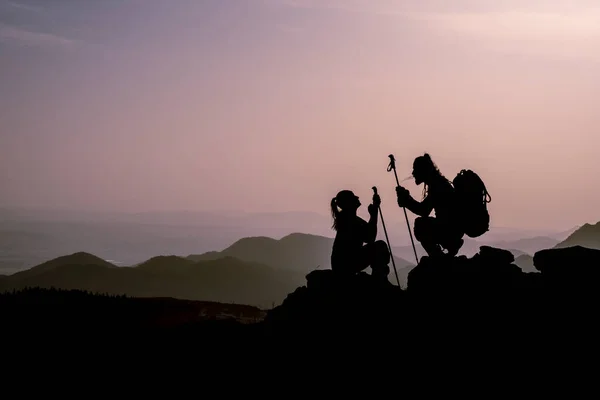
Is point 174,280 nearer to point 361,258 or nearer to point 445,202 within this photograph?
point 361,258

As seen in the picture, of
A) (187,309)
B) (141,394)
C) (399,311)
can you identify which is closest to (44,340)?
(141,394)

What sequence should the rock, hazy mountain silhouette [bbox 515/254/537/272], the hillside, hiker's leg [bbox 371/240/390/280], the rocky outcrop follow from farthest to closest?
hazy mountain silhouette [bbox 515/254/537/272] < the hillside < hiker's leg [bbox 371/240/390/280] < the rock < the rocky outcrop

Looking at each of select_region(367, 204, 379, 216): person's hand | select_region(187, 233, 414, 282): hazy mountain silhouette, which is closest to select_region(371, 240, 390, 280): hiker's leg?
select_region(367, 204, 379, 216): person's hand

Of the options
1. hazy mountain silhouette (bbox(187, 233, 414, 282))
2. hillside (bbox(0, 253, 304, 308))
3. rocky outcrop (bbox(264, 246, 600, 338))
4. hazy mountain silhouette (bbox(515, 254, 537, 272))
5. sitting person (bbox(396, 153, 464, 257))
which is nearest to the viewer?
rocky outcrop (bbox(264, 246, 600, 338))

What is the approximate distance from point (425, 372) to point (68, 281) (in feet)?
210

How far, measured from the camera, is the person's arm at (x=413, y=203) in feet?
40.9

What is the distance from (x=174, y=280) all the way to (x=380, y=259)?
6033cm

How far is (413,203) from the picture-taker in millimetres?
12664

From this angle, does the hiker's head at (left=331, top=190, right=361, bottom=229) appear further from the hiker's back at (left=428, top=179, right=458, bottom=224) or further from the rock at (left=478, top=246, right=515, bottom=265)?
the rock at (left=478, top=246, right=515, bottom=265)

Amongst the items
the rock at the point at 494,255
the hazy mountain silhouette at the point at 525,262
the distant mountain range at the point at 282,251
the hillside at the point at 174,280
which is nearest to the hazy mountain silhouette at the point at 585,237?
the hazy mountain silhouette at the point at 525,262

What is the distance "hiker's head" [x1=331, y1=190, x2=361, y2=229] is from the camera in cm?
1270

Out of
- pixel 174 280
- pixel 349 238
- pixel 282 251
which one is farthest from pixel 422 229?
pixel 282 251

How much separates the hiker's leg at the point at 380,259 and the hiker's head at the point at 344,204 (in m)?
0.90

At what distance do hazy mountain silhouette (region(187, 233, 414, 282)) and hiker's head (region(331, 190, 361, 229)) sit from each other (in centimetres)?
8827
